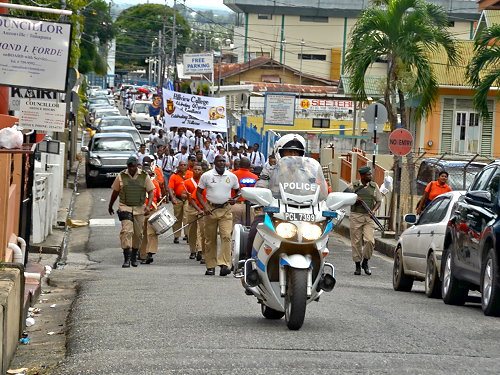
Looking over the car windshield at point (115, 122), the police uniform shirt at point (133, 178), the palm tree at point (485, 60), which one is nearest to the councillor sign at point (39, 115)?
the police uniform shirt at point (133, 178)

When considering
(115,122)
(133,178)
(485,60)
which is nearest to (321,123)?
(115,122)

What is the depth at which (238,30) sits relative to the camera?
9856 centimetres

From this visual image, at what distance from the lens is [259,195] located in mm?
10234

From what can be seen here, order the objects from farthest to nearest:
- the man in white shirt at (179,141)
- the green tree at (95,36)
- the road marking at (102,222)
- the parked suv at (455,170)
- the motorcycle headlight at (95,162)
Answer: the green tree at (95,36) < the man in white shirt at (179,141) < the motorcycle headlight at (95,162) < the road marking at (102,222) < the parked suv at (455,170)

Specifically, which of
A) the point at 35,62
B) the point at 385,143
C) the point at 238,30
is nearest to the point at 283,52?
the point at 238,30

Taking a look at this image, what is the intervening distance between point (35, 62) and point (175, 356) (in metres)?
6.00

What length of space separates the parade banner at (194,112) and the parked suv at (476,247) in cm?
2673

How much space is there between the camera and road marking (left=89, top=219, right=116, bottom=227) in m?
28.7

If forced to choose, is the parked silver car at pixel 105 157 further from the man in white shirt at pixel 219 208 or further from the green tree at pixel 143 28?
the green tree at pixel 143 28

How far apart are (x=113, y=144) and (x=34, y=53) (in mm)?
27327

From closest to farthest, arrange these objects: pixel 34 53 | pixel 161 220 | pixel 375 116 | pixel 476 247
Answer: pixel 476 247
pixel 34 53
pixel 161 220
pixel 375 116

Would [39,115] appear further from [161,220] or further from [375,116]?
[375,116]

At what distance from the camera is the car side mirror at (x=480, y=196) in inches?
491

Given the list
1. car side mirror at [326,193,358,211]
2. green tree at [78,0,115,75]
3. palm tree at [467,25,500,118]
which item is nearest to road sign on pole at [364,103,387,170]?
palm tree at [467,25,500,118]
